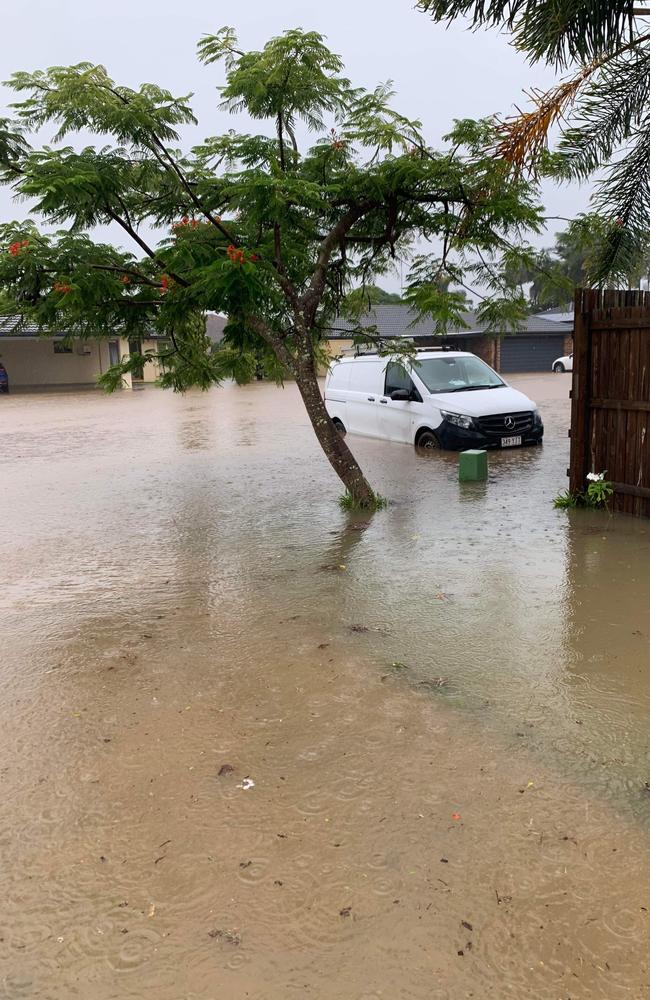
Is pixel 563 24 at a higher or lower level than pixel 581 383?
higher

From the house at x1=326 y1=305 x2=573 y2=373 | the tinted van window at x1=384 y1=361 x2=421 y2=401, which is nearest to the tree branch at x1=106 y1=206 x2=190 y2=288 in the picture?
the tinted van window at x1=384 y1=361 x2=421 y2=401

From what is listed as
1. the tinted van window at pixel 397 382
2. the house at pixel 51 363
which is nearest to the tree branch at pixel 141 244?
the tinted van window at pixel 397 382

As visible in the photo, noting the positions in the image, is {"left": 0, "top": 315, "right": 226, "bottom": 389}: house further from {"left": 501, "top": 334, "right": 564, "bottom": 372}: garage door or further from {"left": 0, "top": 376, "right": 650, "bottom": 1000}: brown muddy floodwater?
{"left": 0, "top": 376, "right": 650, "bottom": 1000}: brown muddy floodwater

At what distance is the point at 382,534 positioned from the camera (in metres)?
8.49

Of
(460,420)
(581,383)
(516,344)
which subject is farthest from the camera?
(516,344)

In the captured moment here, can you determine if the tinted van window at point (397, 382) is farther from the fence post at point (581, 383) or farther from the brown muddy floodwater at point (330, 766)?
the brown muddy floodwater at point (330, 766)

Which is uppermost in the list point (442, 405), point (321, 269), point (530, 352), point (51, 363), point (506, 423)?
point (530, 352)

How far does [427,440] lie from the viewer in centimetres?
1346

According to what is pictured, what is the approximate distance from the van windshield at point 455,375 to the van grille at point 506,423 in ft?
2.63

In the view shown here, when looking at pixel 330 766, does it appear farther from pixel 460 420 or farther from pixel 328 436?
pixel 460 420

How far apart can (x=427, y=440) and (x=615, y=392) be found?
5.22 meters

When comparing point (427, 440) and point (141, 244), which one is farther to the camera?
point (427, 440)

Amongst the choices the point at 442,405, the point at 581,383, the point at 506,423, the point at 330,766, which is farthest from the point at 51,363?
the point at 330,766

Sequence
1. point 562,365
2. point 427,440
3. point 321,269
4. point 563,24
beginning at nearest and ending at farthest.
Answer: point 563,24
point 321,269
point 427,440
point 562,365
